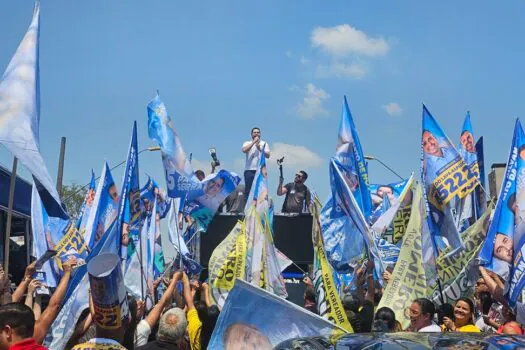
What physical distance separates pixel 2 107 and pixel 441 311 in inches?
189

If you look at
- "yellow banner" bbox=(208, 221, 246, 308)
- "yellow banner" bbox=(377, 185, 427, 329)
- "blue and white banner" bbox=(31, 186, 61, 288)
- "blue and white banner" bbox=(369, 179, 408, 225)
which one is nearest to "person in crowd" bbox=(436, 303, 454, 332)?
"yellow banner" bbox=(377, 185, 427, 329)

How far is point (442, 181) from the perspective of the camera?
10625 mm

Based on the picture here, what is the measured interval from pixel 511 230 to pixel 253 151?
818cm

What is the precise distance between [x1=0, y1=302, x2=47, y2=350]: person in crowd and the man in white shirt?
11236 mm

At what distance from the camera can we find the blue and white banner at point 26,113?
6703mm

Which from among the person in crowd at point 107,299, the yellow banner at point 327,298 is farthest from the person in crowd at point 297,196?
the person in crowd at point 107,299

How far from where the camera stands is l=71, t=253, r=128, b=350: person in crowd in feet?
14.0

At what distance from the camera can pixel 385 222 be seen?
12258 mm

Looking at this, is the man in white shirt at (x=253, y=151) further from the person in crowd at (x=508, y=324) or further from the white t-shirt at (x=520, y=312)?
the white t-shirt at (x=520, y=312)

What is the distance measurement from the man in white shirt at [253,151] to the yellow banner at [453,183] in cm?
532

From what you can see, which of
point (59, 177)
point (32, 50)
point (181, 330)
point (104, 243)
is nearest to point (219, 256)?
point (104, 243)

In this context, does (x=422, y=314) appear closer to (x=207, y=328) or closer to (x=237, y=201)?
(x=207, y=328)

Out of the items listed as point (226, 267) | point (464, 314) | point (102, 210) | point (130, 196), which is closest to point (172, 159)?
point (102, 210)

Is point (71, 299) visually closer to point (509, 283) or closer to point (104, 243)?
point (104, 243)
